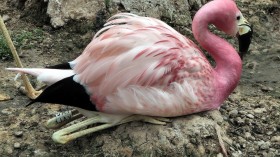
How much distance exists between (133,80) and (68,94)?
0.37 meters

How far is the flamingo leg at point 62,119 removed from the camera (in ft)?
10.8

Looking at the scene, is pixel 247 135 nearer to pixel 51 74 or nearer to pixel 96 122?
pixel 96 122

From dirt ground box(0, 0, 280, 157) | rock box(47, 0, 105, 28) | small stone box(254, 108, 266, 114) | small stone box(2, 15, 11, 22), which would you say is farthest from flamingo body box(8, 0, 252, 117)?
small stone box(2, 15, 11, 22)

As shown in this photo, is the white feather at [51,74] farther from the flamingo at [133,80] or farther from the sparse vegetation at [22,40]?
the sparse vegetation at [22,40]

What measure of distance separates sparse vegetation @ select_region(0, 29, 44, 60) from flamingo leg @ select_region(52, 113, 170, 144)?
1320mm

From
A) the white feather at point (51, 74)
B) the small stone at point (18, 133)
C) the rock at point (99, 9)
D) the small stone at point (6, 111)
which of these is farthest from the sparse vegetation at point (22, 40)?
the white feather at point (51, 74)

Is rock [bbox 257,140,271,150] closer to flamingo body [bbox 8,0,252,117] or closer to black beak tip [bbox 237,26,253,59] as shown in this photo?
flamingo body [bbox 8,0,252,117]

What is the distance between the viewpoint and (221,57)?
3.29m

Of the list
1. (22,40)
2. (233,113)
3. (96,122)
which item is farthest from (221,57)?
(22,40)

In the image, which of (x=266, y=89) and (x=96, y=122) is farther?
(x=266, y=89)

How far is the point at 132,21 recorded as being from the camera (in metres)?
3.21

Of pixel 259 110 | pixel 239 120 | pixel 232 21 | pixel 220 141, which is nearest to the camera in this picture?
pixel 220 141

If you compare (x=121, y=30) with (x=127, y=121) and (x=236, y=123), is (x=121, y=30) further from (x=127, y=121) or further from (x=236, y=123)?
(x=236, y=123)

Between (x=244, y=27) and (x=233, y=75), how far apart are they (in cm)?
33
